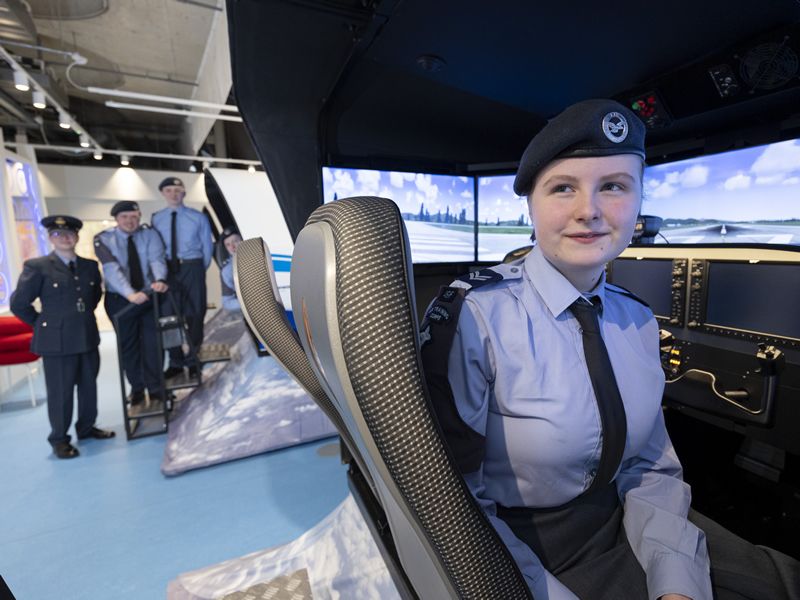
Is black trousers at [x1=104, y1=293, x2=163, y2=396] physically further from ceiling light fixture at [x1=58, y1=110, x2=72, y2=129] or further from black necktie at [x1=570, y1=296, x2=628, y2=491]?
black necktie at [x1=570, y1=296, x2=628, y2=491]

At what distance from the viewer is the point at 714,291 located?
1.64 m

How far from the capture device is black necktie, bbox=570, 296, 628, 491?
76 cm

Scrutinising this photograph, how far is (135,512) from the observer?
2.35m

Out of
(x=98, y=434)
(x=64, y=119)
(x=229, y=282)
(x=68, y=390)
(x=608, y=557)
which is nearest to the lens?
(x=608, y=557)

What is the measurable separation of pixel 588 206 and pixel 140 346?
165 inches

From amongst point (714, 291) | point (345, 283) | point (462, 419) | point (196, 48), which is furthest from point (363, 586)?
point (196, 48)

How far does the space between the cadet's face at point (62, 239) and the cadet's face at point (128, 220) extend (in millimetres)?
499

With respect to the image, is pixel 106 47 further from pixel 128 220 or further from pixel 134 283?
pixel 134 283

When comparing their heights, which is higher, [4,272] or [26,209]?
[26,209]

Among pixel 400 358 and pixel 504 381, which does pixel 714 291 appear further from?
pixel 400 358

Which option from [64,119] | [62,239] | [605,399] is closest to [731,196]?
[605,399]

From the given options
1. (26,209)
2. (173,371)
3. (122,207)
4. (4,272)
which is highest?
(26,209)

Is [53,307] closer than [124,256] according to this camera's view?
Yes

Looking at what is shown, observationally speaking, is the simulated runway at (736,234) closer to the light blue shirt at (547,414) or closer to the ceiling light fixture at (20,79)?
the light blue shirt at (547,414)
